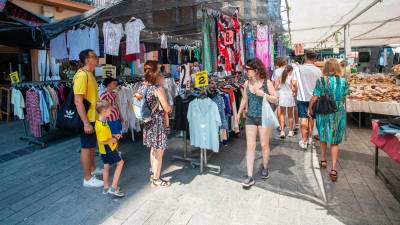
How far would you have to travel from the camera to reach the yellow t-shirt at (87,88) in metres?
3.95

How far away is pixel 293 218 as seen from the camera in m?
3.30

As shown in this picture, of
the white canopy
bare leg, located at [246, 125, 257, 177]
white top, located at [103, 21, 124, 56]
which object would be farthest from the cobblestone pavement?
the white canopy

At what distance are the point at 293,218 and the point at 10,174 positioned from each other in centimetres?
478

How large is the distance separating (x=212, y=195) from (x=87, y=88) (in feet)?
7.63

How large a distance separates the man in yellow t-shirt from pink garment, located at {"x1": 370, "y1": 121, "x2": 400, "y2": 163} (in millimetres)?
3960

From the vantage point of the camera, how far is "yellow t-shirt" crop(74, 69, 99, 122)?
395cm

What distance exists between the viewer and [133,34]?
20.3 ft

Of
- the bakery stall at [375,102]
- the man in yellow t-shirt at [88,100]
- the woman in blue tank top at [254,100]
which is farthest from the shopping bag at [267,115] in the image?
the bakery stall at [375,102]

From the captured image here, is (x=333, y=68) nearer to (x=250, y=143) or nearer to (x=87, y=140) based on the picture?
(x=250, y=143)

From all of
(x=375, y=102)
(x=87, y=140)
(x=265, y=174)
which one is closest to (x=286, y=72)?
(x=375, y=102)

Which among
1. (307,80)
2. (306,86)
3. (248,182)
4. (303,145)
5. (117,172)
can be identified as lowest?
(248,182)

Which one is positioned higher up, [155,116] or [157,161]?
[155,116]

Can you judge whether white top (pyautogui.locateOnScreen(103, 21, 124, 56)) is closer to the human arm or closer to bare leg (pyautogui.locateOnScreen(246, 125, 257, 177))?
the human arm

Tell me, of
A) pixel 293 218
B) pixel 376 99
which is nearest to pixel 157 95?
pixel 293 218
